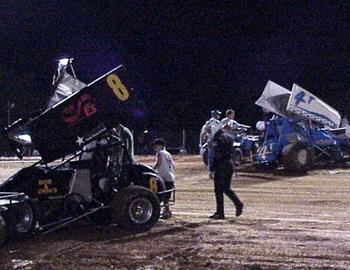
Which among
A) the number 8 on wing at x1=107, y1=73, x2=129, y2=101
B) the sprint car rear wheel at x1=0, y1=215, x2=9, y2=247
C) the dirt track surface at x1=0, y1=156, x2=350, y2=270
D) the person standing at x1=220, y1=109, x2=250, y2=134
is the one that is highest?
the number 8 on wing at x1=107, y1=73, x2=129, y2=101

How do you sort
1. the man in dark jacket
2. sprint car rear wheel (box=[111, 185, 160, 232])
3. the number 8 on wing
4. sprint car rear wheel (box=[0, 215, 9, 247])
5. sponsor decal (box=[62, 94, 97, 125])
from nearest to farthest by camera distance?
sprint car rear wheel (box=[0, 215, 9, 247]) → sponsor decal (box=[62, 94, 97, 125]) → the number 8 on wing → sprint car rear wheel (box=[111, 185, 160, 232]) → the man in dark jacket

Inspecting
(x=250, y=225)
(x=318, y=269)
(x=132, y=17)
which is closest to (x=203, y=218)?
(x=250, y=225)

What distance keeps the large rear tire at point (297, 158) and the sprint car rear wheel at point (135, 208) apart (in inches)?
437

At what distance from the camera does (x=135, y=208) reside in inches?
456

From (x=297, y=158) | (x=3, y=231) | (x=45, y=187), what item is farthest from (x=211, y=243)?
(x=297, y=158)

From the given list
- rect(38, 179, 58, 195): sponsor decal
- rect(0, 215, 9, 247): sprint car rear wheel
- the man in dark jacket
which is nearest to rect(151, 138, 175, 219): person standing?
the man in dark jacket

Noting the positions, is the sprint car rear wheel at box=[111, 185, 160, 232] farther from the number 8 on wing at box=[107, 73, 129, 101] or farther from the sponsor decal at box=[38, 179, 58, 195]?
the number 8 on wing at box=[107, 73, 129, 101]

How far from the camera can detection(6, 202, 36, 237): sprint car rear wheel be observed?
10.5 metres

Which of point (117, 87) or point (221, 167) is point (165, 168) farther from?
point (117, 87)

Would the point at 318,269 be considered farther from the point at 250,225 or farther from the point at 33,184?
the point at 33,184

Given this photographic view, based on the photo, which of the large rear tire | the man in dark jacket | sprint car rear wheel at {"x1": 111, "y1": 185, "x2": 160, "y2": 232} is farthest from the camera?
the large rear tire

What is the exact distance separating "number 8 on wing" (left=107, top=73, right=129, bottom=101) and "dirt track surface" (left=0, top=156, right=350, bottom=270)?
6.65 ft

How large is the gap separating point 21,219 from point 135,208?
177cm

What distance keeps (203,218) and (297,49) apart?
30.4m
